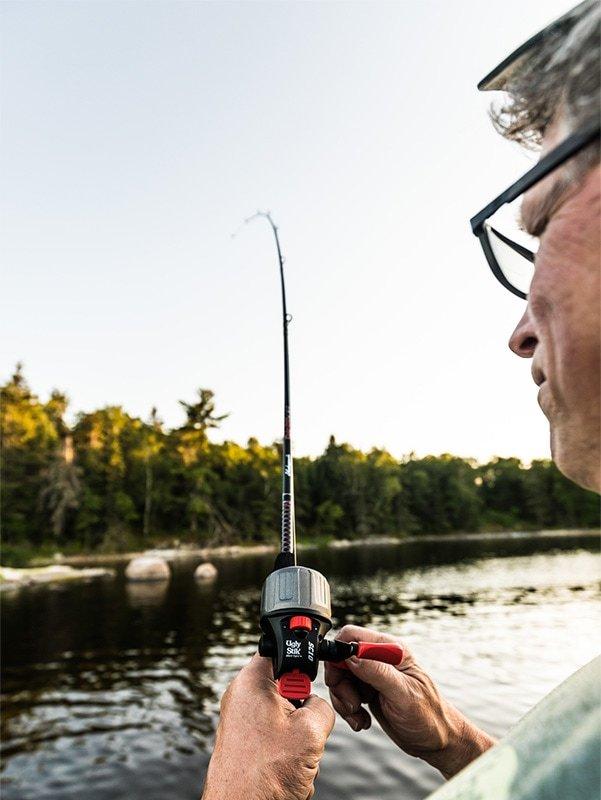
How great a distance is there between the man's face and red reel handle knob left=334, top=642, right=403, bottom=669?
0.95 m

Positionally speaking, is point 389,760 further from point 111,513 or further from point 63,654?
point 111,513

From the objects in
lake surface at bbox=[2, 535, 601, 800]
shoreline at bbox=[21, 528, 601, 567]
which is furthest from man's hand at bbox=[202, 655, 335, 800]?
shoreline at bbox=[21, 528, 601, 567]

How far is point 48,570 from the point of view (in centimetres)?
3628

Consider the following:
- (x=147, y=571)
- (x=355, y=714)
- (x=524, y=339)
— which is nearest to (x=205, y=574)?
(x=147, y=571)

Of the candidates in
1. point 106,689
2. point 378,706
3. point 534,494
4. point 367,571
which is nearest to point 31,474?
point 367,571

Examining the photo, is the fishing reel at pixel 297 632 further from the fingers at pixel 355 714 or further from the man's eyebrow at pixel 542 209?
the man's eyebrow at pixel 542 209

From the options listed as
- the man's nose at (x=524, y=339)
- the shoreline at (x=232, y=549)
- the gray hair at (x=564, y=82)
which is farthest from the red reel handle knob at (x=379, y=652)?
the shoreline at (x=232, y=549)

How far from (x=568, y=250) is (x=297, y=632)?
114 cm

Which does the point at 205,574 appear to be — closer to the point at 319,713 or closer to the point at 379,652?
the point at 379,652

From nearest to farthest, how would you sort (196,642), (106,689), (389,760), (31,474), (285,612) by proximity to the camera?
1. (285,612)
2. (389,760)
3. (106,689)
4. (196,642)
5. (31,474)

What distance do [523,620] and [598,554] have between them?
119 feet

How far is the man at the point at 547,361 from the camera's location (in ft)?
2.62

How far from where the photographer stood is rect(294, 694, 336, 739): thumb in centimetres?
135

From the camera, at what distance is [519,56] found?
1.11 metres
